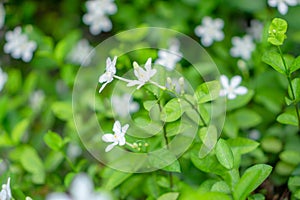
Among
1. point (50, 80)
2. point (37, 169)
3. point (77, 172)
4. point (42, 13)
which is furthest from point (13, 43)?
point (77, 172)

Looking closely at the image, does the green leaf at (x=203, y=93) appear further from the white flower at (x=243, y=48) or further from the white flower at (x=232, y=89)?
the white flower at (x=243, y=48)

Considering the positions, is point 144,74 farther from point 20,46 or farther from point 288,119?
point 20,46

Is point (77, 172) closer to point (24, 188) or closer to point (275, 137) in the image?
point (24, 188)

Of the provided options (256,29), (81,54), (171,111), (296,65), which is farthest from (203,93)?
(81,54)

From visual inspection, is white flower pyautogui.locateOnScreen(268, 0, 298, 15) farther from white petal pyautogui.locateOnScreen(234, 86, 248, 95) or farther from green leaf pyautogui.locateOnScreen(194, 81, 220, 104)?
green leaf pyautogui.locateOnScreen(194, 81, 220, 104)

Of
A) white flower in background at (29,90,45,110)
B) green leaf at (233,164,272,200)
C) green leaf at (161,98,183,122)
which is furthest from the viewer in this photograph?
white flower in background at (29,90,45,110)

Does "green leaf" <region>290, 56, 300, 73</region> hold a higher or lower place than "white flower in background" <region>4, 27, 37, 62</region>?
higher

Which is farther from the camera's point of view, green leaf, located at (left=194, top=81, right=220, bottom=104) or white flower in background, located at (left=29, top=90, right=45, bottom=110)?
white flower in background, located at (left=29, top=90, right=45, bottom=110)

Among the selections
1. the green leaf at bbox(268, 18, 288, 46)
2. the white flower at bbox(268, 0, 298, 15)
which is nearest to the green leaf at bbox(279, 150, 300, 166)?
the green leaf at bbox(268, 18, 288, 46)
